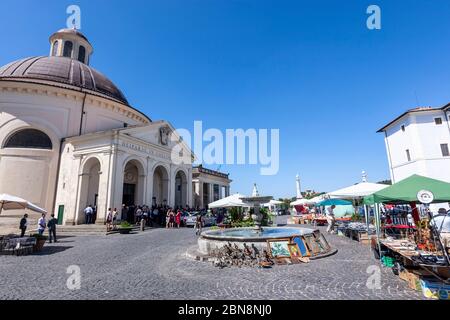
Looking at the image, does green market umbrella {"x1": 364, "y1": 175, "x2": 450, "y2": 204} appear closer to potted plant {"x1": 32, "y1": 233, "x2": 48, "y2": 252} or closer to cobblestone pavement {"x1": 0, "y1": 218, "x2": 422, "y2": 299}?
cobblestone pavement {"x1": 0, "y1": 218, "x2": 422, "y2": 299}

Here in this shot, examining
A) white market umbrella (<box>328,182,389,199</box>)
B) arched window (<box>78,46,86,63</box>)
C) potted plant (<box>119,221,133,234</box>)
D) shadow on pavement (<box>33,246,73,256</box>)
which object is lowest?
shadow on pavement (<box>33,246,73,256</box>)

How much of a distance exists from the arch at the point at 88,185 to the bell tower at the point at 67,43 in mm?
18114

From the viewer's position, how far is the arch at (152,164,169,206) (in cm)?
2644

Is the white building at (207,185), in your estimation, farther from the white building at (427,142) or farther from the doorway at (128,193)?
the white building at (427,142)

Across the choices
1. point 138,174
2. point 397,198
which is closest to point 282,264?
point 397,198

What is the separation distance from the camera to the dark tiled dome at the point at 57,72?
958 inches

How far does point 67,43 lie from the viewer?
1232 inches

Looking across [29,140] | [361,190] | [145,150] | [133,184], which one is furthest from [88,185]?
[361,190]

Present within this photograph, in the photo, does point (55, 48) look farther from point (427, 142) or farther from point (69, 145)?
point (427, 142)

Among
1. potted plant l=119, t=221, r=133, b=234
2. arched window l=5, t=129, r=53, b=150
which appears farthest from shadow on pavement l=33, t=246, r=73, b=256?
arched window l=5, t=129, r=53, b=150

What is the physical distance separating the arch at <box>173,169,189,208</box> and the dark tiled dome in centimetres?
1252

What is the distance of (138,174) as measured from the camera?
2356 centimetres

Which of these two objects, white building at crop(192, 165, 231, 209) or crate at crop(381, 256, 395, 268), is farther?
white building at crop(192, 165, 231, 209)

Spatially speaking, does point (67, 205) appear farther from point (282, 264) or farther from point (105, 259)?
point (282, 264)
